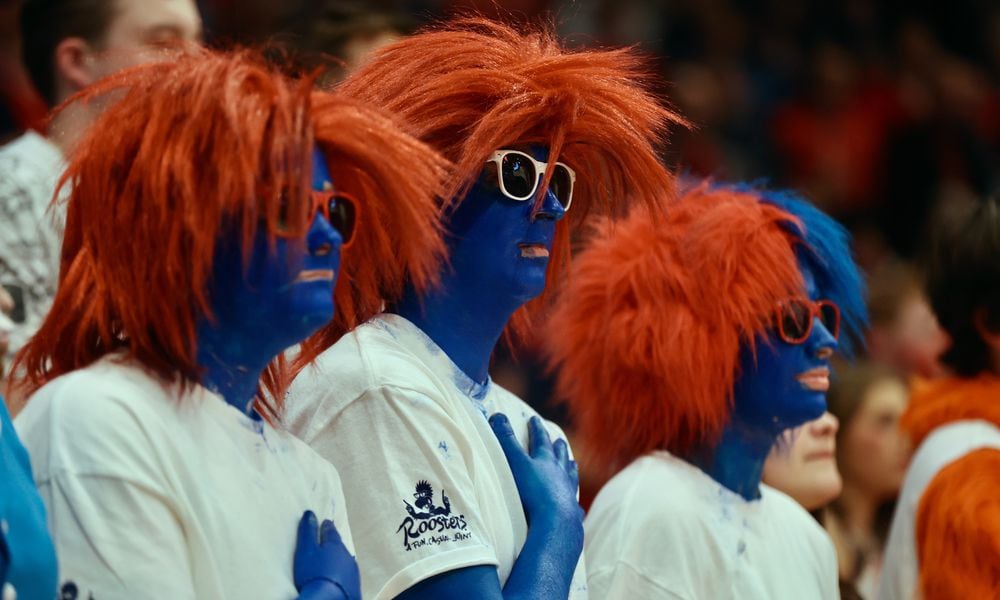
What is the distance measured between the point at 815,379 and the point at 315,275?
1.61m

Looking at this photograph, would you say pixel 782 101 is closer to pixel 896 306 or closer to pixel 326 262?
pixel 896 306

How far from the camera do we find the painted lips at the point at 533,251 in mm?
3049

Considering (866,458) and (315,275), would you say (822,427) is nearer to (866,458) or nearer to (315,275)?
(866,458)

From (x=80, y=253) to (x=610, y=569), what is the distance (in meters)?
1.55

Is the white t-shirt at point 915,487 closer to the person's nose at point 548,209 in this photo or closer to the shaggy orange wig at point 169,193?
the person's nose at point 548,209

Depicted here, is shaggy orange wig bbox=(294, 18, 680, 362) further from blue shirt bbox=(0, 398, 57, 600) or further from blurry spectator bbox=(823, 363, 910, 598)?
blurry spectator bbox=(823, 363, 910, 598)

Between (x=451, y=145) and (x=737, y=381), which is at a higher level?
(x=451, y=145)

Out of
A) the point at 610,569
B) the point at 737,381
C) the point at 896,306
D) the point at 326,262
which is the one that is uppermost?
the point at 326,262

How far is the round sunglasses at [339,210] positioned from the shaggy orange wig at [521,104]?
34 cm

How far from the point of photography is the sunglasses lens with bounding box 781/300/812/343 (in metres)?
3.71

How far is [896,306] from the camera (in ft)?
21.3

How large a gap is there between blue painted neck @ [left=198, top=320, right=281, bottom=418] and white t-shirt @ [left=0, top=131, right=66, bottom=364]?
1375 millimetres

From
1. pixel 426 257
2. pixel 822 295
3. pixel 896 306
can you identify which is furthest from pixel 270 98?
pixel 896 306

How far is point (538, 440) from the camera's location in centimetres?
318
